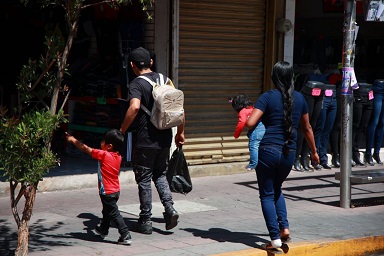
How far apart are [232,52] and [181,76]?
116cm

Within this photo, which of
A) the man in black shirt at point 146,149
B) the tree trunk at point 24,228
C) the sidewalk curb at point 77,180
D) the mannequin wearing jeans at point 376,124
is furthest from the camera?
the mannequin wearing jeans at point 376,124

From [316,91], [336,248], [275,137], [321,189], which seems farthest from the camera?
[316,91]

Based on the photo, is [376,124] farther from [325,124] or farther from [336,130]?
[325,124]

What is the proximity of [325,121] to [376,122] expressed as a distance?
1074mm

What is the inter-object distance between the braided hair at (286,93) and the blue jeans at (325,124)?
520cm

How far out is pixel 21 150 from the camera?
5801 millimetres

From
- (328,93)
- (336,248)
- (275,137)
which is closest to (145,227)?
(275,137)

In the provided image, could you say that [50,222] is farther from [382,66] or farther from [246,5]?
[382,66]

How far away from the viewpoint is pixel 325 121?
39.7ft

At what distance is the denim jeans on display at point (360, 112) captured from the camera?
12.4 meters

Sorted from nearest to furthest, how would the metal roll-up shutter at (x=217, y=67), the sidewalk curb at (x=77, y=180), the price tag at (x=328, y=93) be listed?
the sidewalk curb at (x=77, y=180) < the metal roll-up shutter at (x=217, y=67) < the price tag at (x=328, y=93)

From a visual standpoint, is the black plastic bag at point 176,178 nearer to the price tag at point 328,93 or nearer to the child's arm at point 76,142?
the child's arm at point 76,142

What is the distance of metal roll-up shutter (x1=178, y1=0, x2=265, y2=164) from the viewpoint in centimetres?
1143

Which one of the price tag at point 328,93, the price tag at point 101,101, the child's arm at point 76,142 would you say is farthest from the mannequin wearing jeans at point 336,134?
the child's arm at point 76,142
